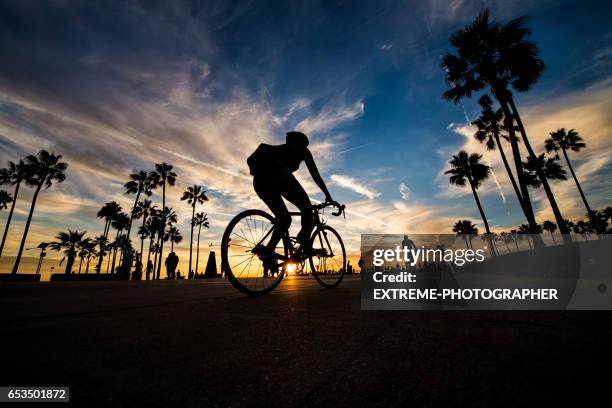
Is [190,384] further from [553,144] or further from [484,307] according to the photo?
[553,144]

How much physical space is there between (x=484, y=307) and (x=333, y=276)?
3.62m

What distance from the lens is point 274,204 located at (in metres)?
3.68

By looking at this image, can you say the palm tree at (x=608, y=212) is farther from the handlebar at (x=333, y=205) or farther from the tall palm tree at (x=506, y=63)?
the handlebar at (x=333, y=205)

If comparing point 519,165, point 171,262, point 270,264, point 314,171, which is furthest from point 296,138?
point 171,262

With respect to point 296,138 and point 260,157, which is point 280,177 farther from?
point 296,138

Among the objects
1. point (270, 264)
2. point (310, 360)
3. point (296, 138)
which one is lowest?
point (310, 360)

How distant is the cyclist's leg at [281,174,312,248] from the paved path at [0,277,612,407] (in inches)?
88.0

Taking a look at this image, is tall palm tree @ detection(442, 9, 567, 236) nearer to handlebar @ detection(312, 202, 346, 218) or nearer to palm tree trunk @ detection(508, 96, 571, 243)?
palm tree trunk @ detection(508, 96, 571, 243)

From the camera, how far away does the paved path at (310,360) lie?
0.73 meters

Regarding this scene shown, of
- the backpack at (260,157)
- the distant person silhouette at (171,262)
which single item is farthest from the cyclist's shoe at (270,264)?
the distant person silhouette at (171,262)

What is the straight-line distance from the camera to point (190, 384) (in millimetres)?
797

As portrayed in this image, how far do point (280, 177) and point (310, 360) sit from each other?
9.20 ft

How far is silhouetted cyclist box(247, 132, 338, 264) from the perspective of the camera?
349 centimetres

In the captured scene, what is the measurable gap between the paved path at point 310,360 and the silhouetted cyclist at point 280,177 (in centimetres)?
207
